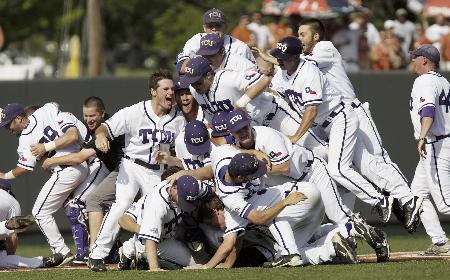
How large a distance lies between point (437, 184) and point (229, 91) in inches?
107

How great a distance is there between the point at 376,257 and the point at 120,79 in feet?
20.6

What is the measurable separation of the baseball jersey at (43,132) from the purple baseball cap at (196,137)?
2.13 metres

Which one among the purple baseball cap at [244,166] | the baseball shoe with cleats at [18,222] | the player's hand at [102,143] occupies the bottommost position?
the baseball shoe with cleats at [18,222]

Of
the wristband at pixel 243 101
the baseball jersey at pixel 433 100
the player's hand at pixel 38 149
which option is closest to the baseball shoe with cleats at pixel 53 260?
the player's hand at pixel 38 149

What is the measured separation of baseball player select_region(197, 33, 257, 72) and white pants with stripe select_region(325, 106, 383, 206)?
1.16 meters

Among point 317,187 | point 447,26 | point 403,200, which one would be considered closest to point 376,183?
point 403,200

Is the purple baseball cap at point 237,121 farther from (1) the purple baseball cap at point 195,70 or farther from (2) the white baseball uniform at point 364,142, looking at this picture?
(2) the white baseball uniform at point 364,142

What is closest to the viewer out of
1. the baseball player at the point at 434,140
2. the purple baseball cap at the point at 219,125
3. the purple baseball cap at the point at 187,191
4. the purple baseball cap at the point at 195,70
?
the purple baseball cap at the point at 187,191

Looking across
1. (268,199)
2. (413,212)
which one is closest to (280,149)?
(268,199)

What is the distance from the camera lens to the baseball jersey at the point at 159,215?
43.3 ft

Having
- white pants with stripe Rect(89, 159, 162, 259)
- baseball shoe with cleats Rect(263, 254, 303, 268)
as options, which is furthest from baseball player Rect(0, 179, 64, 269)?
baseball shoe with cleats Rect(263, 254, 303, 268)

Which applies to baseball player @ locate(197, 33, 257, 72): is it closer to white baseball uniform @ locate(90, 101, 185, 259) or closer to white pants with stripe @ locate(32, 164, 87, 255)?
white baseball uniform @ locate(90, 101, 185, 259)

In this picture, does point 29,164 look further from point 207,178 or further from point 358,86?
point 358,86

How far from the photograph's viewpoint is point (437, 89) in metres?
14.6
